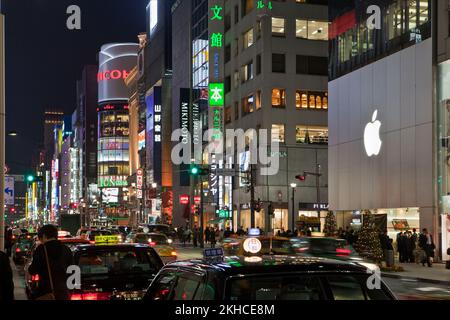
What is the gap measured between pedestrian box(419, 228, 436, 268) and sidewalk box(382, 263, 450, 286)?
0.41 metres

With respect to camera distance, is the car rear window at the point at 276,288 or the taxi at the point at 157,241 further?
the taxi at the point at 157,241

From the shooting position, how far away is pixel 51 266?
32.4ft

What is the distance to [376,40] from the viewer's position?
139ft

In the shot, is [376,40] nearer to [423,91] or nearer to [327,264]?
[423,91]

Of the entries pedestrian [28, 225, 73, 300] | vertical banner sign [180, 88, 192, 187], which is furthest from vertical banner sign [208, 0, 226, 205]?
pedestrian [28, 225, 73, 300]

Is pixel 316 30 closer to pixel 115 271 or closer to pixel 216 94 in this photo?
pixel 216 94

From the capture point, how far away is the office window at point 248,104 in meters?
65.2

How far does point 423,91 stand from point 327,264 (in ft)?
107

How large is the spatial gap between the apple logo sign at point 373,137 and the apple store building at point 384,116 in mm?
58

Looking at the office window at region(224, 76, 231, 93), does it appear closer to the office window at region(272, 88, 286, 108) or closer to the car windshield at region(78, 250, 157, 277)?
the office window at region(272, 88, 286, 108)

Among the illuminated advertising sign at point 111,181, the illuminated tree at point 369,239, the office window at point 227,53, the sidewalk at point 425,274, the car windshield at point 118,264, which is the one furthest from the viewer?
the illuminated advertising sign at point 111,181

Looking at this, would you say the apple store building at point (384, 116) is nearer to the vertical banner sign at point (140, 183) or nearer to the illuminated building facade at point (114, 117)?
the vertical banner sign at point (140, 183)

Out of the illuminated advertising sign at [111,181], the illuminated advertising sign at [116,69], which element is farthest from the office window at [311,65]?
the illuminated advertising sign at [116,69]

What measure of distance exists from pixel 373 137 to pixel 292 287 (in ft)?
123
